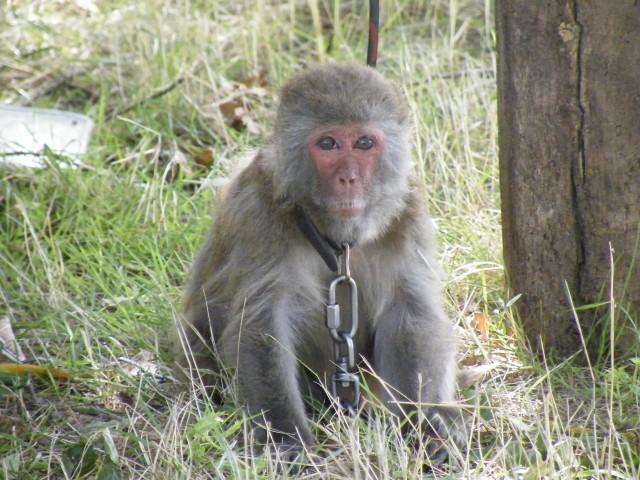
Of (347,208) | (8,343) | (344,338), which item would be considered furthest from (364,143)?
(8,343)

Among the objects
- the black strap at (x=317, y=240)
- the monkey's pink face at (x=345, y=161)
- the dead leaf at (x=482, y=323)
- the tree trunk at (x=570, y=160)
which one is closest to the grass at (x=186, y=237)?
the dead leaf at (x=482, y=323)

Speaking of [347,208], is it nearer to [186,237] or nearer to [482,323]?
[482,323]

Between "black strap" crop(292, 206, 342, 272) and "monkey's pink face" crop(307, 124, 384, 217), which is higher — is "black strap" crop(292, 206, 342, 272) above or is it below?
below

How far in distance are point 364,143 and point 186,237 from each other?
77.0 inches

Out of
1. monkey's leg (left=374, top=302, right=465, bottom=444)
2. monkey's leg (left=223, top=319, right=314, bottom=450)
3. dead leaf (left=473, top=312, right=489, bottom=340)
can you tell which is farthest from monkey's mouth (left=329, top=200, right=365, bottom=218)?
dead leaf (left=473, top=312, right=489, bottom=340)

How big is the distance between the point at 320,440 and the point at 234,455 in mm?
715

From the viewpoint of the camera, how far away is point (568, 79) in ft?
13.8

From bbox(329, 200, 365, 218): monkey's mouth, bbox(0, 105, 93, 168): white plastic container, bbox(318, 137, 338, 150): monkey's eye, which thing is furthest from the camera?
bbox(0, 105, 93, 168): white plastic container

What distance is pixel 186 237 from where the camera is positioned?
5742 mm

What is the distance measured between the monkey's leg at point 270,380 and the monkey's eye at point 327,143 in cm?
73

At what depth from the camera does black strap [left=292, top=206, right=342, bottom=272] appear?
4105 millimetres

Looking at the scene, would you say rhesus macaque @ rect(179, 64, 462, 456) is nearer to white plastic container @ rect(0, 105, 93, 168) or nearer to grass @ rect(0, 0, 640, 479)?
grass @ rect(0, 0, 640, 479)

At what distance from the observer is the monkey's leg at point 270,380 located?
13.3 feet

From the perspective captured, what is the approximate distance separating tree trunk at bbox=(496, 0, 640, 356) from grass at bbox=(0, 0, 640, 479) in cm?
24
